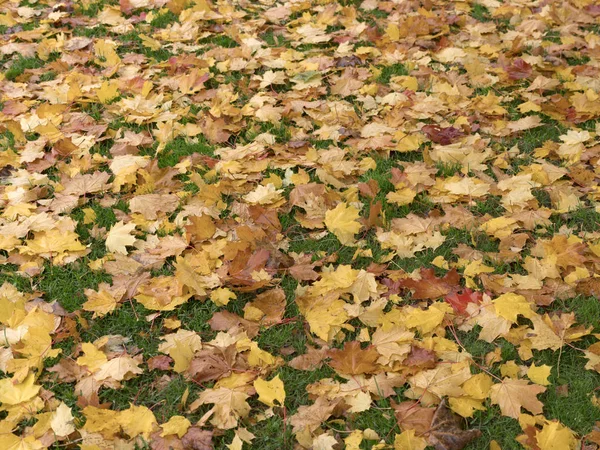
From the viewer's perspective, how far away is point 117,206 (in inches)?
128

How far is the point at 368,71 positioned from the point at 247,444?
2.87m

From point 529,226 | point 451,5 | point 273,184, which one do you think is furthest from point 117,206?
point 451,5

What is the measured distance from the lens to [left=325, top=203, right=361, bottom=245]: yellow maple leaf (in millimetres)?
2936

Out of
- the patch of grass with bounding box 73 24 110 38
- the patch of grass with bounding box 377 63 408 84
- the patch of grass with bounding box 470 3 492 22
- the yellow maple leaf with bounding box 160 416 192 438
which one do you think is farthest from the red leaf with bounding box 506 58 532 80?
the yellow maple leaf with bounding box 160 416 192 438

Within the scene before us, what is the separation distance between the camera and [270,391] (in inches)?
89.0

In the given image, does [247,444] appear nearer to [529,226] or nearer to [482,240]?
[482,240]

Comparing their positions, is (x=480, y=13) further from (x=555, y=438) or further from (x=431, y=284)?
(x=555, y=438)

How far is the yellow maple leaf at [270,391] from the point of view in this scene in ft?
7.38

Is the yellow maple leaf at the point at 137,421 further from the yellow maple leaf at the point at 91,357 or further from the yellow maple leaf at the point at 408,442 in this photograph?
the yellow maple leaf at the point at 408,442

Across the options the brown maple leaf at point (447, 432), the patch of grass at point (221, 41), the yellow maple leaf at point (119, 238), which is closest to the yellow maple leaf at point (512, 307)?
the brown maple leaf at point (447, 432)

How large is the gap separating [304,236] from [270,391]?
95 cm

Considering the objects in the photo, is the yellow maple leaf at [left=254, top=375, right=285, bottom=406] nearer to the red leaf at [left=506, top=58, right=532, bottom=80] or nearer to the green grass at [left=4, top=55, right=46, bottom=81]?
the red leaf at [left=506, top=58, right=532, bottom=80]

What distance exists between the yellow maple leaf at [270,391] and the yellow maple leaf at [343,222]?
0.86 metres

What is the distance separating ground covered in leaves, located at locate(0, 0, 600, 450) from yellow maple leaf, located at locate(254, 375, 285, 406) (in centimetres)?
1
